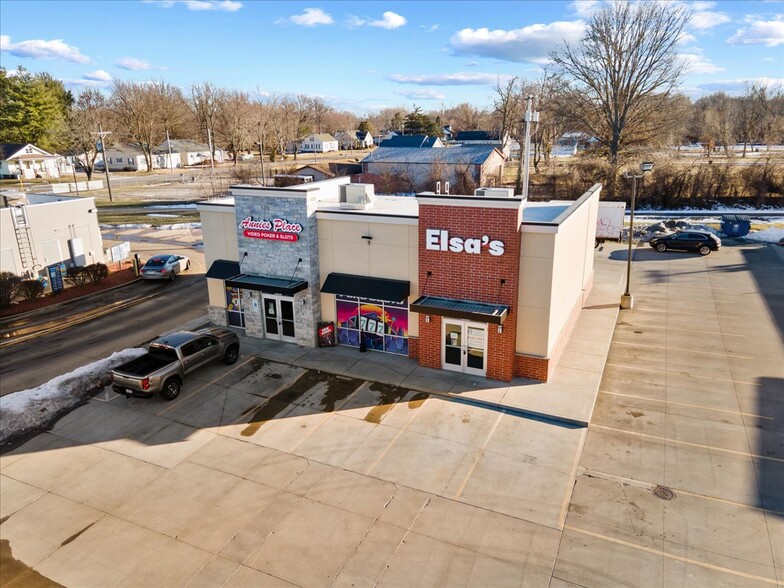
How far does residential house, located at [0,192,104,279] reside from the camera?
29.7 m

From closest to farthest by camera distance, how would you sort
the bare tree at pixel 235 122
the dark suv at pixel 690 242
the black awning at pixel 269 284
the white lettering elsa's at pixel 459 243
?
the white lettering elsa's at pixel 459 243
the black awning at pixel 269 284
the dark suv at pixel 690 242
the bare tree at pixel 235 122

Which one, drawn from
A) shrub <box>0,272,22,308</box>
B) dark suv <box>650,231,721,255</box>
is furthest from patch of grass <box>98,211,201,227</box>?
dark suv <box>650,231,721,255</box>

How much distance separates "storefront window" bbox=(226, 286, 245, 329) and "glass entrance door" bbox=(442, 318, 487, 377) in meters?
9.88

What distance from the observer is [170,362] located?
18.4 metres

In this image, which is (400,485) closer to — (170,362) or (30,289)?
(170,362)

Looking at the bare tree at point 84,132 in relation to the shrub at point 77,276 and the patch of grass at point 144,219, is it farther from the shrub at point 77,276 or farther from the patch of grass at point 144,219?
the shrub at point 77,276

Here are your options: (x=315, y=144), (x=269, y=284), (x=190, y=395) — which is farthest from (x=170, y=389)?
(x=315, y=144)

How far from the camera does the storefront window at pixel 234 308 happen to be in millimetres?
24230

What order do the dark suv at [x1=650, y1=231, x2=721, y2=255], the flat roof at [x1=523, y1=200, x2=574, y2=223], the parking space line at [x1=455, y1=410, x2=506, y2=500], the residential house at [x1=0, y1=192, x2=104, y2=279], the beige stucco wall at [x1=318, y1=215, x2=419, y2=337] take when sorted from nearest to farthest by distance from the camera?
the parking space line at [x1=455, y1=410, x2=506, y2=500], the beige stucco wall at [x1=318, y1=215, x2=419, y2=337], the flat roof at [x1=523, y1=200, x2=574, y2=223], the residential house at [x1=0, y1=192, x2=104, y2=279], the dark suv at [x1=650, y1=231, x2=721, y2=255]

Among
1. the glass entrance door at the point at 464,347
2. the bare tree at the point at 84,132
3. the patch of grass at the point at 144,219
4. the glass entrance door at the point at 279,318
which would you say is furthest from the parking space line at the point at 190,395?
the bare tree at the point at 84,132

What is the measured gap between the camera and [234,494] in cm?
1344

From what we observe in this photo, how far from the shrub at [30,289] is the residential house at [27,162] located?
71838 millimetres

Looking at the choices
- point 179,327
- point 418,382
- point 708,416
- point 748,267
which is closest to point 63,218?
point 179,327

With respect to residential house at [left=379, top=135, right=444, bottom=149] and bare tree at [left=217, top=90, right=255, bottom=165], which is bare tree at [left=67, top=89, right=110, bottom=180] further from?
residential house at [left=379, top=135, right=444, bottom=149]
